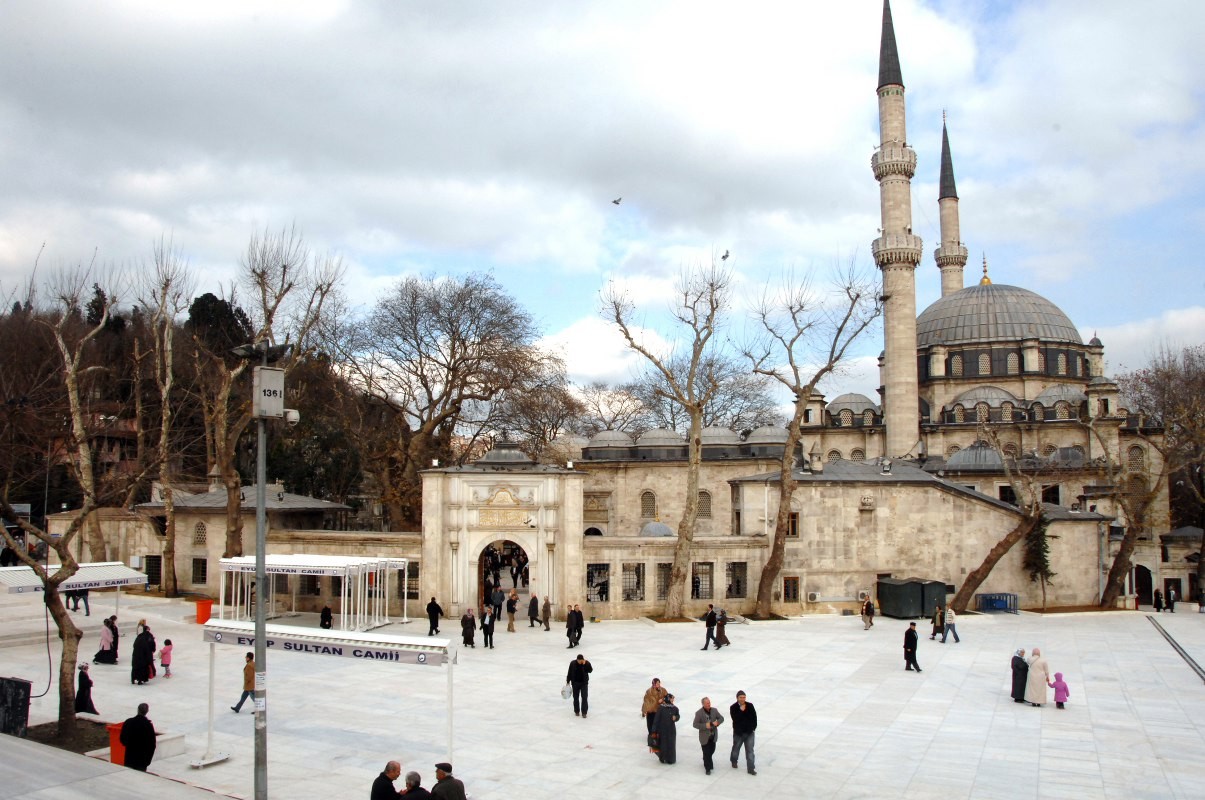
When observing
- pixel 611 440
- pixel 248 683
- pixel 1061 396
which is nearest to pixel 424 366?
pixel 611 440

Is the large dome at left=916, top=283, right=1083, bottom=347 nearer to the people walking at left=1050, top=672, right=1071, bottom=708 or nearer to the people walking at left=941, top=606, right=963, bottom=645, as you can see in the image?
the people walking at left=941, top=606, right=963, bottom=645

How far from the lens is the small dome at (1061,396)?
57.4 m

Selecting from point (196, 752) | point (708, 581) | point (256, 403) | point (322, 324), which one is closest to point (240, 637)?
point (196, 752)

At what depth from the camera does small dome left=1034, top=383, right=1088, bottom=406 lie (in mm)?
57438

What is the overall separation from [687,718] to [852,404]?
5089 centimetres

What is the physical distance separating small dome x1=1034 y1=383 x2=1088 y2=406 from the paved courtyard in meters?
35.0

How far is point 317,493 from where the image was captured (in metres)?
47.0

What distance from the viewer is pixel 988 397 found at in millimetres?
59875

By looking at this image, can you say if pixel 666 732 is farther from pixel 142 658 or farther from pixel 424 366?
pixel 424 366

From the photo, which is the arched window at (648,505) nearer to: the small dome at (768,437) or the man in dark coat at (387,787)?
the small dome at (768,437)

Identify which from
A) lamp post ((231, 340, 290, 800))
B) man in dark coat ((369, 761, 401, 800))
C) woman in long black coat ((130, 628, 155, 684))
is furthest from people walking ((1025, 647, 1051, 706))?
woman in long black coat ((130, 628, 155, 684))

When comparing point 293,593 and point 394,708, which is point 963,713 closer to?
point 394,708

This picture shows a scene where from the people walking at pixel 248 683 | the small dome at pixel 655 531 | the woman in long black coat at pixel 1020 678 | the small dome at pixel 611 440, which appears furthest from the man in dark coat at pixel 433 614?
the small dome at pixel 611 440

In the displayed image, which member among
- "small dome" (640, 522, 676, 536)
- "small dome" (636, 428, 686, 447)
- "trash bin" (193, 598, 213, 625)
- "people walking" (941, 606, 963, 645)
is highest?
"small dome" (636, 428, 686, 447)
